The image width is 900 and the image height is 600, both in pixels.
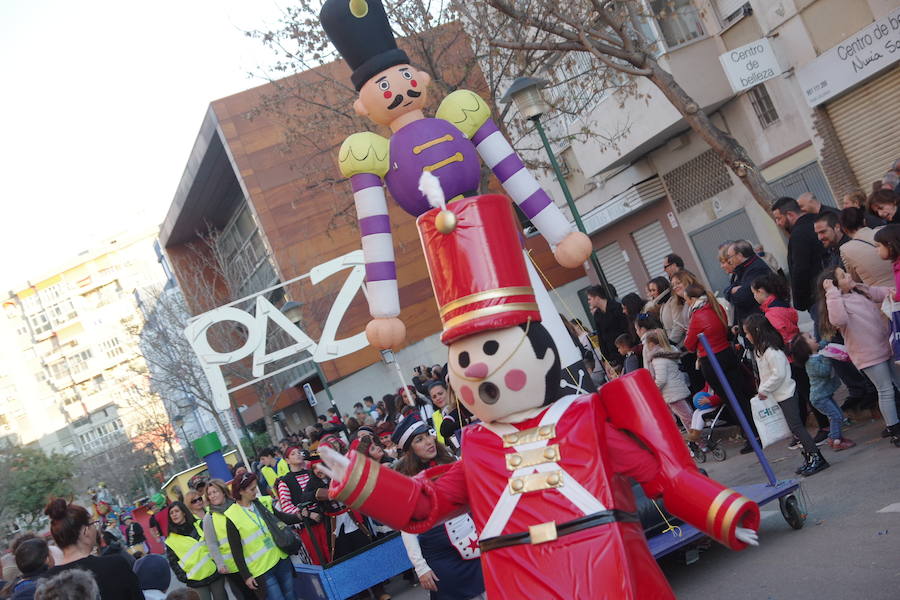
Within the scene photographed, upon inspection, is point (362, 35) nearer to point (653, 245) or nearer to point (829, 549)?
point (829, 549)

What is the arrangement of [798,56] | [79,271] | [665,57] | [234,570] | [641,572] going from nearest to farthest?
[641,572], [234,570], [798,56], [665,57], [79,271]

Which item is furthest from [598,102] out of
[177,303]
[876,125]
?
[177,303]

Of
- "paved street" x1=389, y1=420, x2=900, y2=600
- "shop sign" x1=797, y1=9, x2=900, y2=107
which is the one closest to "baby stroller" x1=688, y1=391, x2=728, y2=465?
"paved street" x1=389, y1=420, x2=900, y2=600

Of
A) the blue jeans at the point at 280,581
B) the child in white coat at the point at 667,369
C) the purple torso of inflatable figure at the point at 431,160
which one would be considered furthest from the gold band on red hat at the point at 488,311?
the child in white coat at the point at 667,369

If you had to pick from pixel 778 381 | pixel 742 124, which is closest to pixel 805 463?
pixel 778 381

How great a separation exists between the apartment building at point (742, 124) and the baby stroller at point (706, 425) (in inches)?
222

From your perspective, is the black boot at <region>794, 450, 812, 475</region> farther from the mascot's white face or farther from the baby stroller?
the mascot's white face

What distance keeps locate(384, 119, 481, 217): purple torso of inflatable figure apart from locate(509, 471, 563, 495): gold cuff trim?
2.03 metres

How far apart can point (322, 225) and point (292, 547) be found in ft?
80.1

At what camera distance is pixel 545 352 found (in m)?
4.28

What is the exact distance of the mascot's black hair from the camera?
425 cm

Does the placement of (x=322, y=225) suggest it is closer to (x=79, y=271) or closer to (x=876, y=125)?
(x=876, y=125)

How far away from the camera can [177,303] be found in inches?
1510

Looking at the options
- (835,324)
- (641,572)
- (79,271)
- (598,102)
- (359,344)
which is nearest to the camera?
(641,572)
